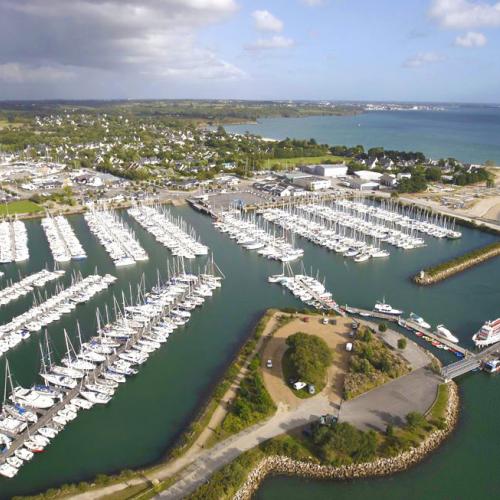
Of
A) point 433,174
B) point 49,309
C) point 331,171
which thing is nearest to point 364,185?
point 331,171

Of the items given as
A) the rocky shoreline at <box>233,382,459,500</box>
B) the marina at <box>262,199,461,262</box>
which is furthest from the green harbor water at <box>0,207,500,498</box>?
the marina at <box>262,199,461,262</box>

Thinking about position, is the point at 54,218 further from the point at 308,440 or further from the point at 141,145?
the point at 141,145

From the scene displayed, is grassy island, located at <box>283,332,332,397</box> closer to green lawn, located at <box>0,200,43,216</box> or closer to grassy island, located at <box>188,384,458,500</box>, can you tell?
grassy island, located at <box>188,384,458,500</box>

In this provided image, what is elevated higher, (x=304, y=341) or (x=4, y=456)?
(x=304, y=341)

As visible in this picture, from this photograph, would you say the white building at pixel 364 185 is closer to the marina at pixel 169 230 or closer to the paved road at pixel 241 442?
the marina at pixel 169 230

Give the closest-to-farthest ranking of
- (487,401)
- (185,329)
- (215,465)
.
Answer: (215,465)
(487,401)
(185,329)

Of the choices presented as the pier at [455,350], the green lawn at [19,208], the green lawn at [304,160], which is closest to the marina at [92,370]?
the pier at [455,350]

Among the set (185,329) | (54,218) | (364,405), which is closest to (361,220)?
(185,329)
